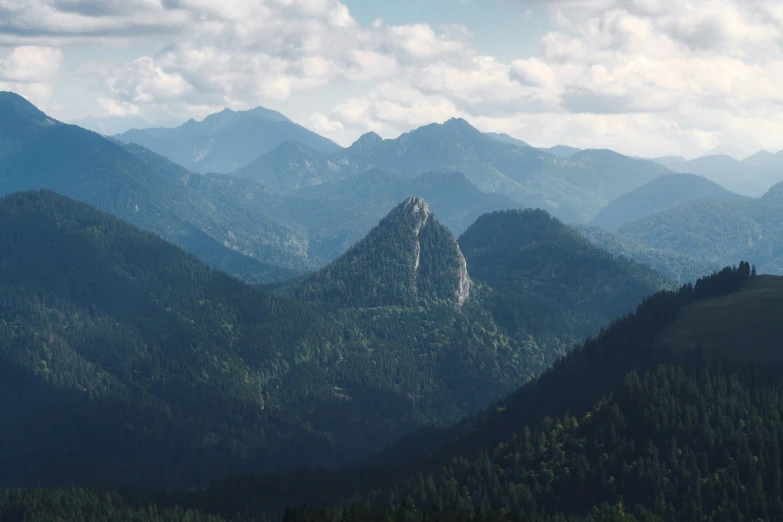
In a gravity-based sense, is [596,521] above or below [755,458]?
below

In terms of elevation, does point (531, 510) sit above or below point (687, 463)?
below

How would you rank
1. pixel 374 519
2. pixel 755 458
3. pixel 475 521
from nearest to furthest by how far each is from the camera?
pixel 475 521
pixel 374 519
pixel 755 458

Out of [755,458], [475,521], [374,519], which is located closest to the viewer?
[475,521]

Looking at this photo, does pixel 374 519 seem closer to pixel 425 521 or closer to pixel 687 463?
pixel 425 521

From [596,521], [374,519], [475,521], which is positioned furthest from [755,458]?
[374,519]

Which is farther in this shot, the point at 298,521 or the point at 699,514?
the point at 699,514

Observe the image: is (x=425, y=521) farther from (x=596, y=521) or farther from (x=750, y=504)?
(x=750, y=504)

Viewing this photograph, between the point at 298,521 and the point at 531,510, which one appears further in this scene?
the point at 531,510

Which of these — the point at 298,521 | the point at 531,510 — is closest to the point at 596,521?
the point at 531,510

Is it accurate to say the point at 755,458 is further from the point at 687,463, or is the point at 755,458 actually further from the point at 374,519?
the point at 374,519
